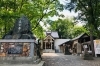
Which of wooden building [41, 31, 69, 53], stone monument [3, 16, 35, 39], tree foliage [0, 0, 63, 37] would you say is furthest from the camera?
wooden building [41, 31, 69, 53]

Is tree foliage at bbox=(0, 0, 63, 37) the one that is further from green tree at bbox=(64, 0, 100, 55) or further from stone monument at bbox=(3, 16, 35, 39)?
stone monument at bbox=(3, 16, 35, 39)

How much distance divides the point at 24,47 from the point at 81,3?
29.3 ft

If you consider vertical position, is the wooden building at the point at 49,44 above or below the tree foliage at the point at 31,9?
below

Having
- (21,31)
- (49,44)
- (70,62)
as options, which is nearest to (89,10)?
(70,62)

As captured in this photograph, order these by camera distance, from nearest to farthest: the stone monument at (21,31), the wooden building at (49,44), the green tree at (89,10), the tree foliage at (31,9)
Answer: the stone monument at (21,31), the green tree at (89,10), the tree foliage at (31,9), the wooden building at (49,44)

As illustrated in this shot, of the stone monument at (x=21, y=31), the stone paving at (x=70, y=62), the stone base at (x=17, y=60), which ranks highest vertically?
the stone monument at (x=21, y=31)

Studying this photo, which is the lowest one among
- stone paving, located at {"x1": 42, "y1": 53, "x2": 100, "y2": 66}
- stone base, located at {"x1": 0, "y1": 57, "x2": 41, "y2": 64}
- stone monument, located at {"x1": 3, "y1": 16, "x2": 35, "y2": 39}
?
stone paving, located at {"x1": 42, "y1": 53, "x2": 100, "y2": 66}

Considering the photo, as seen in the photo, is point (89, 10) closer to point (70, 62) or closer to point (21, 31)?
point (70, 62)

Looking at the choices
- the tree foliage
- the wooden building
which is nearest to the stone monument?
the tree foliage

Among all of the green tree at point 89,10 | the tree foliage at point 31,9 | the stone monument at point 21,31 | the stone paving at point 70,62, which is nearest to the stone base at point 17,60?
the stone monument at point 21,31

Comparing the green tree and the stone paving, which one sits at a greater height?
the green tree

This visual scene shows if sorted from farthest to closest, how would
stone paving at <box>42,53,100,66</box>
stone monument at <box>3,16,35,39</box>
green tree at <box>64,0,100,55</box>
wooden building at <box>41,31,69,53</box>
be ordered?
wooden building at <box>41,31,69,53</box>
green tree at <box>64,0,100,55</box>
stone paving at <box>42,53,100,66</box>
stone monument at <box>3,16,35,39</box>

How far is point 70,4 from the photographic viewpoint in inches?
677

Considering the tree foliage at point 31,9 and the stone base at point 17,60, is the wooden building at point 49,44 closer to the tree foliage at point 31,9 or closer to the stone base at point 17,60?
the tree foliage at point 31,9
